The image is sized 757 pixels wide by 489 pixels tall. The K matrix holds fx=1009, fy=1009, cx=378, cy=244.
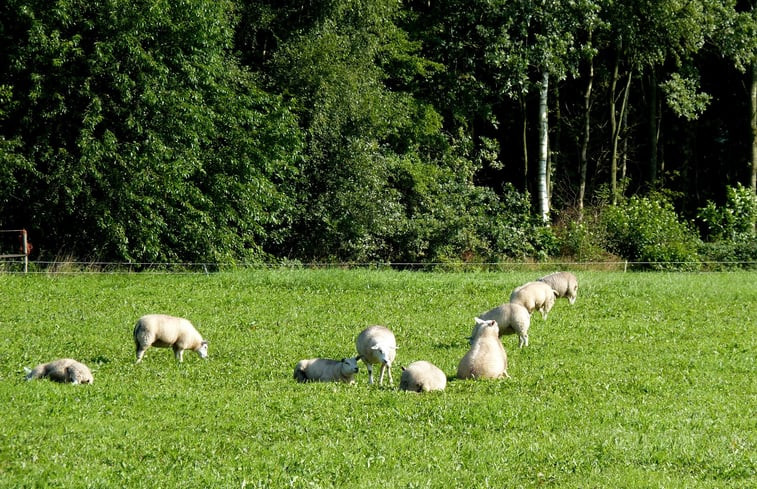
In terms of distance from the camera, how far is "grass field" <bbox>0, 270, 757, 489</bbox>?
433 inches

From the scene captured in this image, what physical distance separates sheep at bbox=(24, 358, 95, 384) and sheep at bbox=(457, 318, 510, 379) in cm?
582

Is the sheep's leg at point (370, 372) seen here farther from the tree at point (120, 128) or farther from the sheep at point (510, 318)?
the tree at point (120, 128)

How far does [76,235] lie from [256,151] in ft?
22.8

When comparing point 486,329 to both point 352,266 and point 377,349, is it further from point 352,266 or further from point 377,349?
point 352,266

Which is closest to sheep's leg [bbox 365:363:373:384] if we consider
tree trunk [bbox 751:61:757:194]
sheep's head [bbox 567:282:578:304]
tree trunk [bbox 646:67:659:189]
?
sheep's head [bbox 567:282:578:304]

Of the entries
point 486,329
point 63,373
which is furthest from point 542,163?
point 63,373

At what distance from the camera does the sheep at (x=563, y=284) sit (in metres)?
25.9

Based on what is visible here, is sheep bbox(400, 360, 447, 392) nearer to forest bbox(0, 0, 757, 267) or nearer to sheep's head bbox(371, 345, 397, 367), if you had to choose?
sheep's head bbox(371, 345, 397, 367)

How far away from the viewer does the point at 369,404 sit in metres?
14.1

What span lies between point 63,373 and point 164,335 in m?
2.65

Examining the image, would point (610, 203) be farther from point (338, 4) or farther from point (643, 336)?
point (643, 336)

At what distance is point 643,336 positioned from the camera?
2175cm

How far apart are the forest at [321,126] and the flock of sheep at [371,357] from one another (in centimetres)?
1539

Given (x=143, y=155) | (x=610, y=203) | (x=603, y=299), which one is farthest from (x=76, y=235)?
(x=610, y=203)
